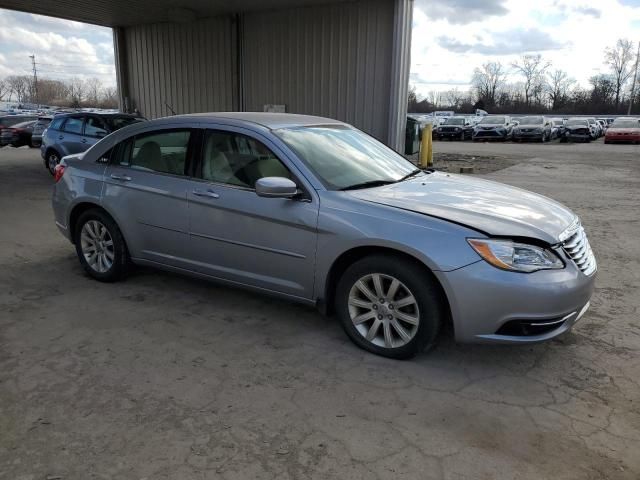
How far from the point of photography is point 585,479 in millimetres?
2430

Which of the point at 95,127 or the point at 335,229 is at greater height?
the point at 95,127

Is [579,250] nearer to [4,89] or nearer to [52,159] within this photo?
[52,159]

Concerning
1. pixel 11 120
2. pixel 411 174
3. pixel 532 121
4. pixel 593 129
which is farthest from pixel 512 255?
pixel 593 129

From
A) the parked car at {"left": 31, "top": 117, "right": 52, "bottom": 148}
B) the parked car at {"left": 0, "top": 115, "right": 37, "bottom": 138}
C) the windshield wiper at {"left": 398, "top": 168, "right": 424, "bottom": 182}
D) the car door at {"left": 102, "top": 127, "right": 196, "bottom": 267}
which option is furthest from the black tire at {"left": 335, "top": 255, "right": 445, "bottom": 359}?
the parked car at {"left": 0, "top": 115, "right": 37, "bottom": 138}

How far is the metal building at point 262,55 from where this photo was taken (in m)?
12.4

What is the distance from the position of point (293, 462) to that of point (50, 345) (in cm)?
217

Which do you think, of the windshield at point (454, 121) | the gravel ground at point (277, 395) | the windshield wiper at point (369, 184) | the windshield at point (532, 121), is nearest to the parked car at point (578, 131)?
the windshield at point (532, 121)

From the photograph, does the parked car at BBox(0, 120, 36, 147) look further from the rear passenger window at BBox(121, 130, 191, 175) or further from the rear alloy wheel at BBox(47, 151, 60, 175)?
the rear passenger window at BBox(121, 130, 191, 175)

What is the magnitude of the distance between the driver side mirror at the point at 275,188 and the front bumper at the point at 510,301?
117cm

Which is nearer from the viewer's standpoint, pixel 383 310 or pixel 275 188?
pixel 383 310

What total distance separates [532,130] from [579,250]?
31364 millimetres

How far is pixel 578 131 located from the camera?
32781 mm

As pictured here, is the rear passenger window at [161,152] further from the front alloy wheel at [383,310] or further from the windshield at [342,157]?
the front alloy wheel at [383,310]

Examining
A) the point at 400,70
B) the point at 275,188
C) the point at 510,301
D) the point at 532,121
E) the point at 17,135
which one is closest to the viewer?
the point at 510,301
